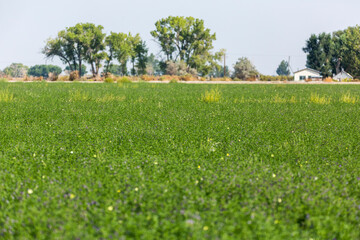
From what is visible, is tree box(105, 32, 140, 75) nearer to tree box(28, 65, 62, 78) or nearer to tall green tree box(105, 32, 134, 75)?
tall green tree box(105, 32, 134, 75)

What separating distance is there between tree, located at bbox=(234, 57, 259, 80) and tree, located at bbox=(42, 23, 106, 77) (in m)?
30.8

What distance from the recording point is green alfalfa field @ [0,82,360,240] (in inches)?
125

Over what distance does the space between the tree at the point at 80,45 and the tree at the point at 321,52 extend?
5133 cm

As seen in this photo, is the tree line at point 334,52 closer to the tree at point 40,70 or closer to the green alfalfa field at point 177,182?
the green alfalfa field at point 177,182

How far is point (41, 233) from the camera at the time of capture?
3.10 meters

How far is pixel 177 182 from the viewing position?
13.4ft

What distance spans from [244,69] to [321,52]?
2354 centimetres

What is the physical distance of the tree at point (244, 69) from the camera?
68125 mm

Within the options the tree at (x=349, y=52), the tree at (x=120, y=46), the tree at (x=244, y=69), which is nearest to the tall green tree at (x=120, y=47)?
the tree at (x=120, y=46)

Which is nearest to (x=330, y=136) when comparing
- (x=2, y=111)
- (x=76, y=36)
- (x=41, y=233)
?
(x=41, y=233)

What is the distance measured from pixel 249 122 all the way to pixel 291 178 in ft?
15.1

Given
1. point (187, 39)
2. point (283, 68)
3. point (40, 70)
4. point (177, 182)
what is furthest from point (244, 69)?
point (40, 70)

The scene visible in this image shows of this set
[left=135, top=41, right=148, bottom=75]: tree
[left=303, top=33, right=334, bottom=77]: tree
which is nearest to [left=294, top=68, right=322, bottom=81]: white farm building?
[left=303, top=33, right=334, bottom=77]: tree

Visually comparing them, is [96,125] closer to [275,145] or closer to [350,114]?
[275,145]
